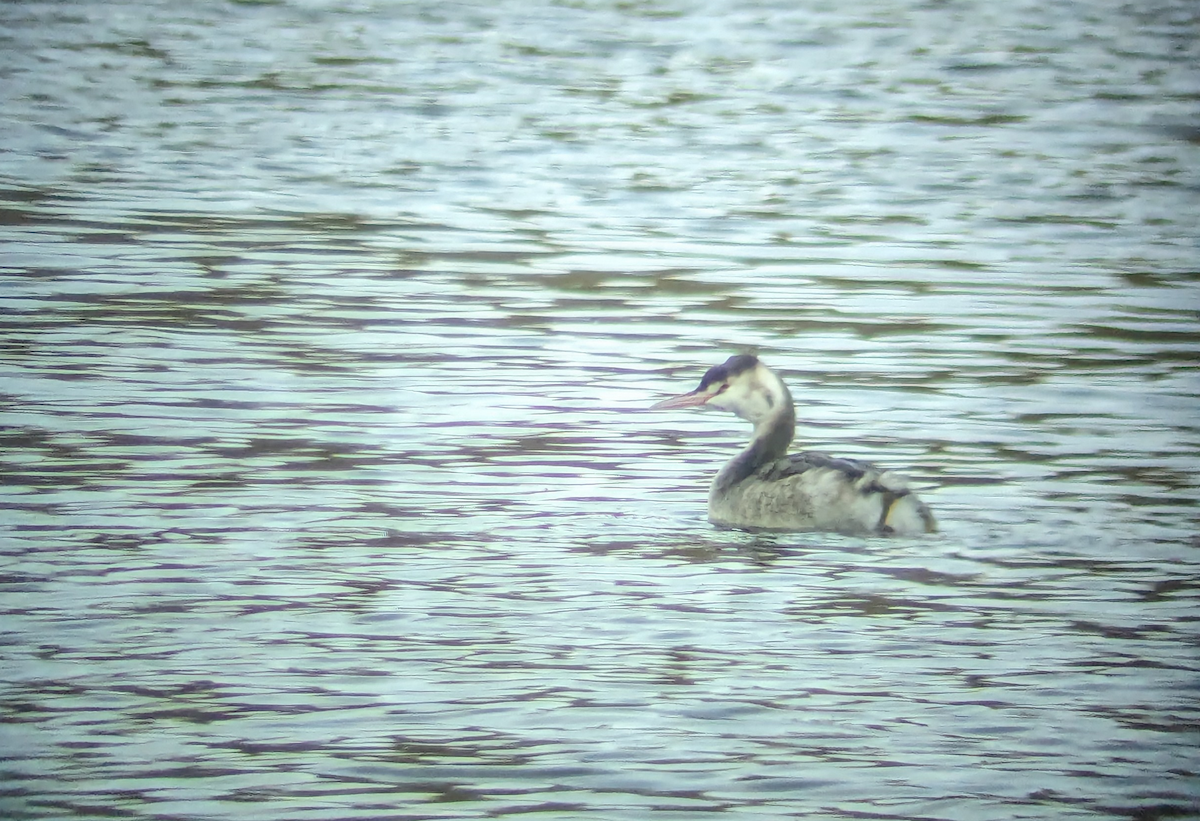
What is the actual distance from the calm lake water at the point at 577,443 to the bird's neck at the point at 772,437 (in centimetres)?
29

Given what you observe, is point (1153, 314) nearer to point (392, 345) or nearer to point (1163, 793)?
point (392, 345)

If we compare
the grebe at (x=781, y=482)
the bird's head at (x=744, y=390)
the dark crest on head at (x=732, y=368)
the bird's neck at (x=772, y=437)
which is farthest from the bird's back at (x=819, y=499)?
the dark crest on head at (x=732, y=368)

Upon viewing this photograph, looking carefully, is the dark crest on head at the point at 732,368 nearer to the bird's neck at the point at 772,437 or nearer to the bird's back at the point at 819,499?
the bird's neck at the point at 772,437

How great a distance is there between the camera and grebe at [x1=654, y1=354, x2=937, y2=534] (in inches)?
327

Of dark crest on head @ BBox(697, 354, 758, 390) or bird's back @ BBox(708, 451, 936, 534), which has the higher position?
dark crest on head @ BBox(697, 354, 758, 390)

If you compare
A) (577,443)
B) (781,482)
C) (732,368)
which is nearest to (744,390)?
(732,368)

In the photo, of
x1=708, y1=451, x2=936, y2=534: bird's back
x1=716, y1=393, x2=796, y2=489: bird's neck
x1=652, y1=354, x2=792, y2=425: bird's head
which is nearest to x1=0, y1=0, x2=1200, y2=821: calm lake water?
x1=708, y1=451, x2=936, y2=534: bird's back

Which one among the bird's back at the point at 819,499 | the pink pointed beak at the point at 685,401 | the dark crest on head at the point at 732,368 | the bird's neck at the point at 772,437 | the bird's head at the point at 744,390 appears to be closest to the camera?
the bird's back at the point at 819,499

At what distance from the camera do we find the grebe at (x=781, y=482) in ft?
27.3

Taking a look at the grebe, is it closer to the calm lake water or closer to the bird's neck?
the bird's neck

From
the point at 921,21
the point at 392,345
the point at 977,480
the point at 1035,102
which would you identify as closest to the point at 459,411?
the point at 392,345

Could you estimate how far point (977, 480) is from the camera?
9.09 metres

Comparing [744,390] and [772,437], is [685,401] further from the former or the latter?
[772,437]

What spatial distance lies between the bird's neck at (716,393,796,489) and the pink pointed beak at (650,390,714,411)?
0.29 m
